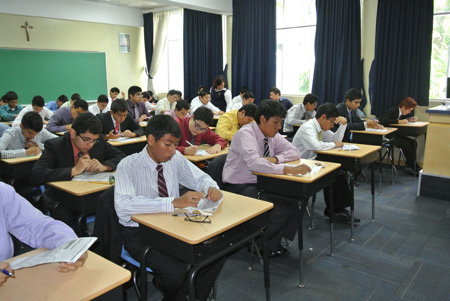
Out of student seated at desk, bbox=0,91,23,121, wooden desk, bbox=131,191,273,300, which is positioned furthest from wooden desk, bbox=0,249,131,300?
student seated at desk, bbox=0,91,23,121

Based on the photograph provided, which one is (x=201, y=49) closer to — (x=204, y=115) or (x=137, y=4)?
(x=137, y=4)

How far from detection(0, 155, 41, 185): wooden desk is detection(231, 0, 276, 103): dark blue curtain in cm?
534

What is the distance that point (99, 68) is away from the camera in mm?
9266

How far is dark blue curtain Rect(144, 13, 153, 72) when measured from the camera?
979cm

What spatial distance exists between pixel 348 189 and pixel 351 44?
3704 mm

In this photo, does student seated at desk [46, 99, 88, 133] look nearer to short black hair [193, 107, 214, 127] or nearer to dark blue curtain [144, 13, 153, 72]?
short black hair [193, 107, 214, 127]

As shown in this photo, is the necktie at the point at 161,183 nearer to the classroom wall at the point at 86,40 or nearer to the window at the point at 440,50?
the window at the point at 440,50

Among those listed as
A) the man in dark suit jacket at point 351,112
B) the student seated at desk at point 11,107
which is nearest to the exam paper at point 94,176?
the man in dark suit jacket at point 351,112

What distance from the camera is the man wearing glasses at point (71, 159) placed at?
253cm

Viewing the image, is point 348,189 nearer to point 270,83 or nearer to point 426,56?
point 426,56

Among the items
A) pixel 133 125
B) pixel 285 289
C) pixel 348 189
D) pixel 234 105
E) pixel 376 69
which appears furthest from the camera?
pixel 234 105

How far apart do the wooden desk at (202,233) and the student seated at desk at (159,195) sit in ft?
0.22

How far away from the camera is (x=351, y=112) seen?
16.5ft

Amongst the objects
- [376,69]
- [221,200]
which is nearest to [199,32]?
[376,69]
